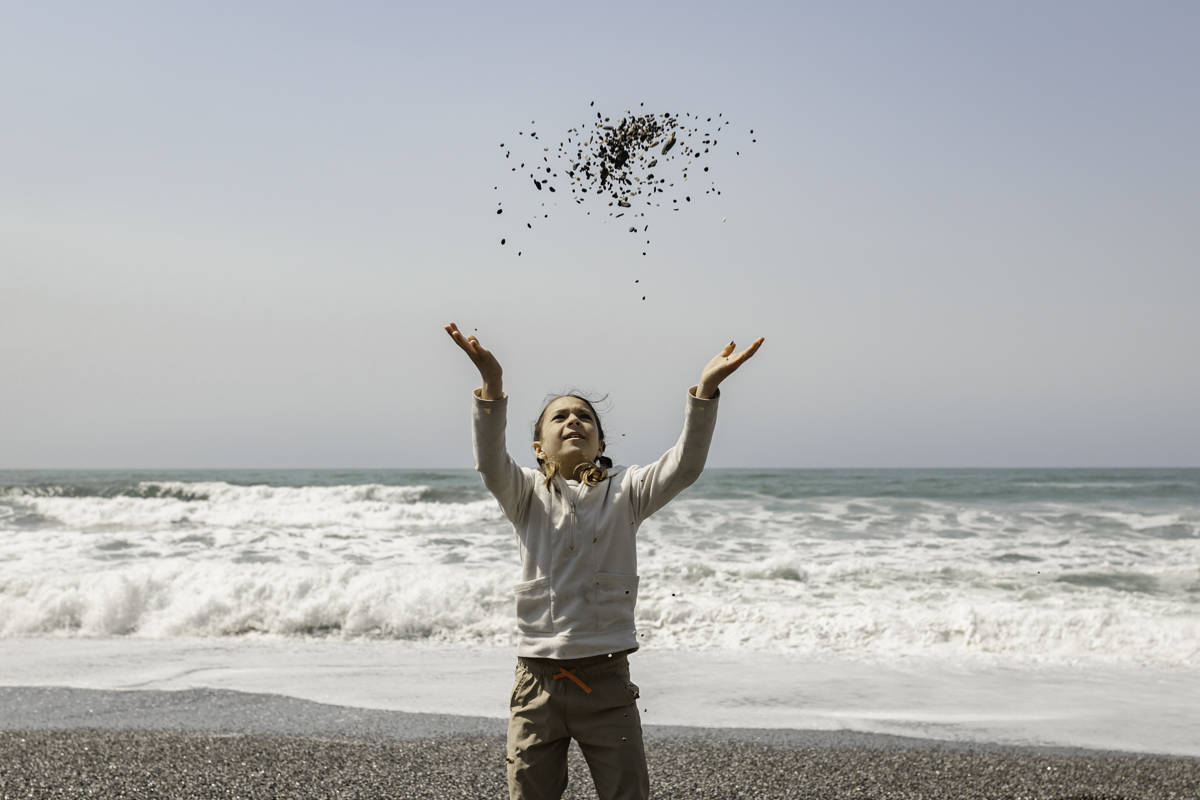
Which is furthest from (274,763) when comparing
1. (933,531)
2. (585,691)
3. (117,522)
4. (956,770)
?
(117,522)

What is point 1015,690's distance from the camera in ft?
21.4

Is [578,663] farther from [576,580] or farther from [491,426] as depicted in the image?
[491,426]

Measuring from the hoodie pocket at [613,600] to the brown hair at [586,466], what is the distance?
30 cm

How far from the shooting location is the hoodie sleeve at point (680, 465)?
2.72m

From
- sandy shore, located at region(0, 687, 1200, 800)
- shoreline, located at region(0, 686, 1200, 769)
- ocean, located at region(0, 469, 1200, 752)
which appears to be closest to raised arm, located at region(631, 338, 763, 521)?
sandy shore, located at region(0, 687, 1200, 800)

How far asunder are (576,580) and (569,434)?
45 cm

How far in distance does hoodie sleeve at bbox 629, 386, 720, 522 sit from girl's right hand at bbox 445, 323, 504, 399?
51 centimetres

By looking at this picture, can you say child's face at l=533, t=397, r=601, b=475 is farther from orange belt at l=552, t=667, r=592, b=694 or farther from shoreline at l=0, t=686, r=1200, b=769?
shoreline at l=0, t=686, r=1200, b=769

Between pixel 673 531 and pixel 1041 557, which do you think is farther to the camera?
pixel 673 531

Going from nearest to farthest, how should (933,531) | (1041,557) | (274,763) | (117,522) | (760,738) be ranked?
(274,763) → (760,738) → (1041,557) → (933,531) → (117,522)

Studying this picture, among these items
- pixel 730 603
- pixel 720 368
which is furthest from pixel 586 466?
pixel 730 603

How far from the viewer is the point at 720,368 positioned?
2.68m

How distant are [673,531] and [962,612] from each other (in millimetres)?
6279

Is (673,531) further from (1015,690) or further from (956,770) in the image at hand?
(956,770)
